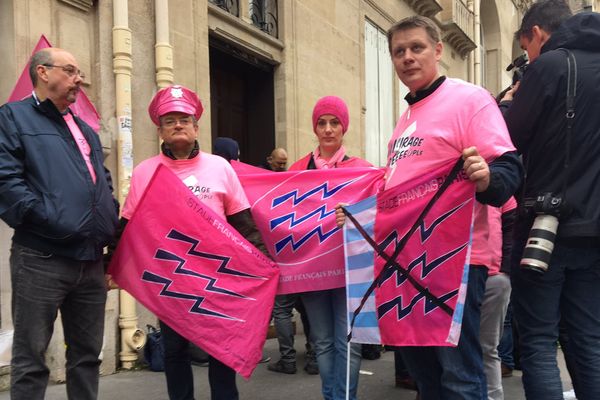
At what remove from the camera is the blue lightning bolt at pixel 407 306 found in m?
2.38

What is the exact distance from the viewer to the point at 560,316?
8.46 ft

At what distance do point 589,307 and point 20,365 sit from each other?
8.74ft

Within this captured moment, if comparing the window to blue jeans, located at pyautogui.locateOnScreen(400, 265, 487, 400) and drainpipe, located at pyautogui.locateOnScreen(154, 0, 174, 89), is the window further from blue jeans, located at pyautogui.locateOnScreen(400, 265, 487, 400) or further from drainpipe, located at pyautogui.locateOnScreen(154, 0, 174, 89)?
blue jeans, located at pyautogui.locateOnScreen(400, 265, 487, 400)

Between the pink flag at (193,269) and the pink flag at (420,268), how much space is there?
26.4 inches

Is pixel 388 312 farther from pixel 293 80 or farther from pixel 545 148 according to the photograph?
pixel 293 80

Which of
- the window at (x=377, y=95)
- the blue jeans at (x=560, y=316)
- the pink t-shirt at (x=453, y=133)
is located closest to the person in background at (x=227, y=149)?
the pink t-shirt at (x=453, y=133)

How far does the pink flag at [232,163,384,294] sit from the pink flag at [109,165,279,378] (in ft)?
0.97

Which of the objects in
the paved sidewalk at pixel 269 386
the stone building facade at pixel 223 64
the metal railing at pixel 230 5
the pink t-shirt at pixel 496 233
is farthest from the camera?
the metal railing at pixel 230 5

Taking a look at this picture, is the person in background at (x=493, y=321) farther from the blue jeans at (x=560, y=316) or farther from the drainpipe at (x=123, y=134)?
the drainpipe at (x=123, y=134)

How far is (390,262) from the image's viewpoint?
8.39ft

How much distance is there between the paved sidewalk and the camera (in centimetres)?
439

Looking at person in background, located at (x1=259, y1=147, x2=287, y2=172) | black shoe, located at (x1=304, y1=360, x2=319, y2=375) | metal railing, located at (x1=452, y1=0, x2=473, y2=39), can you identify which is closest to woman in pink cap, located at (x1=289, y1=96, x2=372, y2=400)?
black shoe, located at (x1=304, y1=360, x2=319, y2=375)

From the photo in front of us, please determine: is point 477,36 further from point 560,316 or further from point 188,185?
point 560,316

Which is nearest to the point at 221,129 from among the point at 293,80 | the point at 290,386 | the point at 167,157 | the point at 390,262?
the point at 293,80
